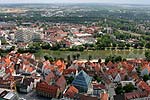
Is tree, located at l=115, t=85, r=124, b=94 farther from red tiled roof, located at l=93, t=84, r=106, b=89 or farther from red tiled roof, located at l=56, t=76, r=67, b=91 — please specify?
red tiled roof, located at l=56, t=76, r=67, b=91

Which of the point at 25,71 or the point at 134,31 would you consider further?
the point at 134,31

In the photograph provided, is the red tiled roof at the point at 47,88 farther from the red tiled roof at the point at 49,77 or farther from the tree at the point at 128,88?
the tree at the point at 128,88

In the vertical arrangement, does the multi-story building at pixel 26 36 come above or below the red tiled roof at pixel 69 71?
below

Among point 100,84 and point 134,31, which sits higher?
point 100,84

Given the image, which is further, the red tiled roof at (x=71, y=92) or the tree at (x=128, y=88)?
the tree at (x=128, y=88)

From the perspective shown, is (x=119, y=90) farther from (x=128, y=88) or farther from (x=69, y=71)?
(x=69, y=71)

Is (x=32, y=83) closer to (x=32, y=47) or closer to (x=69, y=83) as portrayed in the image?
(x=69, y=83)

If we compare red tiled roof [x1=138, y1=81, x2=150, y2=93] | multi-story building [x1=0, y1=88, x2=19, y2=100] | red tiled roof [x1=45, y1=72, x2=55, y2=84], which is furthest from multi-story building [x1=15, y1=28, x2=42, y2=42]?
multi-story building [x1=0, y1=88, x2=19, y2=100]

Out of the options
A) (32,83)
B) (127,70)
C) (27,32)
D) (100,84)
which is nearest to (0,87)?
(32,83)

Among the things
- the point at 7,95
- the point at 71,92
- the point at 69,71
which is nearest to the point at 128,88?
the point at 71,92

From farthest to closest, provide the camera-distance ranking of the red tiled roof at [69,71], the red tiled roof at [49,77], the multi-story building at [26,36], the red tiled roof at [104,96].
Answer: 1. the multi-story building at [26,36]
2. the red tiled roof at [69,71]
3. the red tiled roof at [49,77]
4. the red tiled roof at [104,96]

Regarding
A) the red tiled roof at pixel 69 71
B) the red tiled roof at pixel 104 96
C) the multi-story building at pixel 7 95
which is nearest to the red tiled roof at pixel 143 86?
the red tiled roof at pixel 104 96
